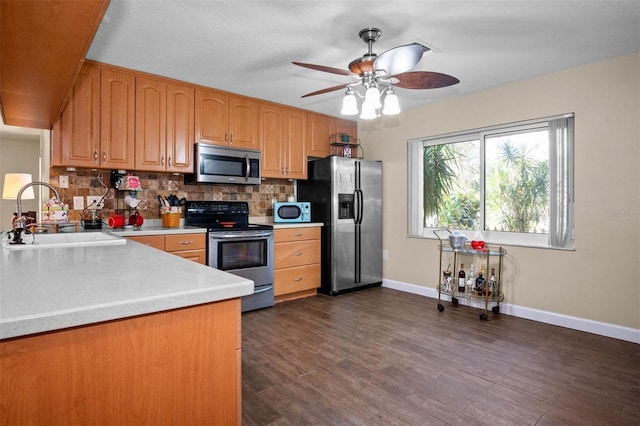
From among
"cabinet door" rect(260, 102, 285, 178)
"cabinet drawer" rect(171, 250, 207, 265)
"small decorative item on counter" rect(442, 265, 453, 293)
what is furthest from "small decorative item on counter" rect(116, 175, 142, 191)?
"small decorative item on counter" rect(442, 265, 453, 293)

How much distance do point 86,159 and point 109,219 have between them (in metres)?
0.56

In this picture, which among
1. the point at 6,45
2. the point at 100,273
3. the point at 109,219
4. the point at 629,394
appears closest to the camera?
the point at 100,273

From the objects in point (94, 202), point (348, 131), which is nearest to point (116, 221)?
point (94, 202)

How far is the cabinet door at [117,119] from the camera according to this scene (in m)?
3.03

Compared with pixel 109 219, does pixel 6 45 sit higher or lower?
higher

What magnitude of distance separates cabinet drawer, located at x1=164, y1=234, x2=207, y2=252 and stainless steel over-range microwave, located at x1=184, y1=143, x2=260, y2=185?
0.62 meters

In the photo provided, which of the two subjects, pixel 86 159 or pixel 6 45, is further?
pixel 86 159

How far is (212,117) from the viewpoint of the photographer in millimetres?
3643

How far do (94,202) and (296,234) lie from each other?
2.01m

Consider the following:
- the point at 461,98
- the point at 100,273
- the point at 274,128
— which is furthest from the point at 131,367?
the point at 461,98

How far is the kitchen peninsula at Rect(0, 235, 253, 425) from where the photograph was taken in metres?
0.67

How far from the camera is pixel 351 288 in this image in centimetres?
427

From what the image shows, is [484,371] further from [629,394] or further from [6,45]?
[6,45]

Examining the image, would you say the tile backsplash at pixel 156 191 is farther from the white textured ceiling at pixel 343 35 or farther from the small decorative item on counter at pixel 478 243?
the small decorative item on counter at pixel 478 243
